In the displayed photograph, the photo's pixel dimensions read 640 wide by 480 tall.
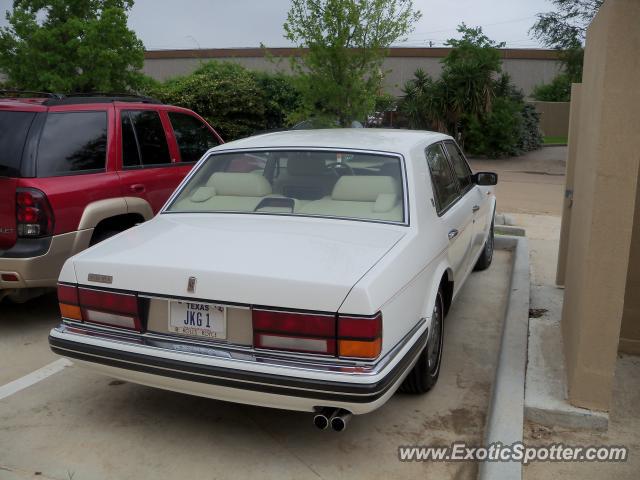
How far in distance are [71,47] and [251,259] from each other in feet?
46.1

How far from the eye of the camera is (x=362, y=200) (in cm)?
406

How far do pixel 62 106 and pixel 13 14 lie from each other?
12.3m

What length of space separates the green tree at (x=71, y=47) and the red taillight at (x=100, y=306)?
12.9 meters

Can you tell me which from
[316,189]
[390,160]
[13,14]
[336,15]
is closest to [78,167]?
[316,189]

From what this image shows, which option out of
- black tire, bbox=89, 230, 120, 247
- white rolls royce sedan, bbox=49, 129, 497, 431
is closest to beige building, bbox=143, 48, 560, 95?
black tire, bbox=89, 230, 120, 247

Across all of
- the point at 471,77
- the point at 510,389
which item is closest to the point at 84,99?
the point at 510,389

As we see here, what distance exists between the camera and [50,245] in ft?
15.9

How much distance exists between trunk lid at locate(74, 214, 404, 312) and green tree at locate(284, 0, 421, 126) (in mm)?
5887

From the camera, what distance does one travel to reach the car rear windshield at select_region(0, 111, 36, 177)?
4.89 metres

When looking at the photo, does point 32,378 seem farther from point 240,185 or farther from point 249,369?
point 249,369

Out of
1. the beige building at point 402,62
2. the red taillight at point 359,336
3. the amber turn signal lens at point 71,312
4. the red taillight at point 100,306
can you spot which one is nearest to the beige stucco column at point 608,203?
the red taillight at point 359,336

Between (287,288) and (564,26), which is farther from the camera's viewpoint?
(564,26)

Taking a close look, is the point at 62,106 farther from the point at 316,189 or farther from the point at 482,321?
the point at 482,321

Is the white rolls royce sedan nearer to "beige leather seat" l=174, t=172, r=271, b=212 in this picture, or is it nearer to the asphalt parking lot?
"beige leather seat" l=174, t=172, r=271, b=212
